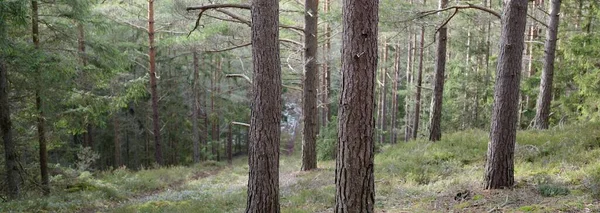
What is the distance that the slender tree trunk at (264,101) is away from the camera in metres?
6.14

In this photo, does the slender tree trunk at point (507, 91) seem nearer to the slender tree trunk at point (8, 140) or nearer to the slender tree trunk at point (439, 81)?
the slender tree trunk at point (439, 81)

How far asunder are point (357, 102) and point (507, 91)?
11.2 feet

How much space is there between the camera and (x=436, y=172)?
9.83 meters

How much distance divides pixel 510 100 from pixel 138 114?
29.9 m

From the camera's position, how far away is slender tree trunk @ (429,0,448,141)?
12344 mm

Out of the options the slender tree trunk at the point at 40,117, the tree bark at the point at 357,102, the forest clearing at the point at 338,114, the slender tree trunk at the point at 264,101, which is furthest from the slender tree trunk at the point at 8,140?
the tree bark at the point at 357,102

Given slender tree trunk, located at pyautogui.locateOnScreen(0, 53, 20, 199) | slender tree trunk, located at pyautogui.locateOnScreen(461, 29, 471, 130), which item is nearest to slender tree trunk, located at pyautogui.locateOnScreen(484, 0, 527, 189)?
slender tree trunk, located at pyautogui.locateOnScreen(0, 53, 20, 199)

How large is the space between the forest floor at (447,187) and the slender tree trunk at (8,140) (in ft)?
3.20

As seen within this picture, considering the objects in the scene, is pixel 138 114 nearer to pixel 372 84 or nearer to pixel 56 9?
pixel 56 9

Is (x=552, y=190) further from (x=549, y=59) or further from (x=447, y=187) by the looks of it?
(x=549, y=59)

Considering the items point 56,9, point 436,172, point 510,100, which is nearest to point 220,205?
point 436,172

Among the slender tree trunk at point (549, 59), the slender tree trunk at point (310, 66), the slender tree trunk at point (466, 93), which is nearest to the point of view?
the slender tree trunk at point (549, 59)

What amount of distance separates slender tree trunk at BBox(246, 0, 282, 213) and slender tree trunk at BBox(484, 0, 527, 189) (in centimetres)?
374

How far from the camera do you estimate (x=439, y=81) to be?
1261 centimetres
